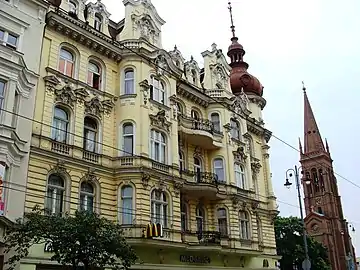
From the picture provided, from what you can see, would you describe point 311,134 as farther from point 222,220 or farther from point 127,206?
point 127,206

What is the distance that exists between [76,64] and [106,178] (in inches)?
255

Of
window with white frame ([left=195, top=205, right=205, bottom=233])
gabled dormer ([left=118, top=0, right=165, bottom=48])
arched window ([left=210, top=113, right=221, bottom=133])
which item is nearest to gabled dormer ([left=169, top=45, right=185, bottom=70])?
gabled dormer ([left=118, top=0, right=165, bottom=48])

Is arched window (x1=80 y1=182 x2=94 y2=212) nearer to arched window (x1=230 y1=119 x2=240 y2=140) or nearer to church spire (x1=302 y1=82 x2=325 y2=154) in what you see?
arched window (x1=230 y1=119 x2=240 y2=140)

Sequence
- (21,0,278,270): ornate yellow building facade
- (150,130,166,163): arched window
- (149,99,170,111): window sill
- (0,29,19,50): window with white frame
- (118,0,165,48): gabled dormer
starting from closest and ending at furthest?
1. (0,29,19,50): window with white frame
2. (21,0,278,270): ornate yellow building facade
3. (150,130,166,163): arched window
4. (149,99,170,111): window sill
5. (118,0,165,48): gabled dormer

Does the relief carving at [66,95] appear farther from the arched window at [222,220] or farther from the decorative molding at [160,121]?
the arched window at [222,220]

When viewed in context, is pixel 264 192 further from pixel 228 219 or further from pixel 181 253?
pixel 181 253

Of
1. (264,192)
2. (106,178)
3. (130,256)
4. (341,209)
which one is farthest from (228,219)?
(341,209)

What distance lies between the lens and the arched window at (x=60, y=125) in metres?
21.3

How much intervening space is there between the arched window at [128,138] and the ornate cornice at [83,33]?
444 centimetres

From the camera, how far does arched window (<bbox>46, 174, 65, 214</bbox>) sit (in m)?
20.0

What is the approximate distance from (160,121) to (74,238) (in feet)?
38.5

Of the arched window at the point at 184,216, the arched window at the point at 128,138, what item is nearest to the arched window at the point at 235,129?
the arched window at the point at 184,216

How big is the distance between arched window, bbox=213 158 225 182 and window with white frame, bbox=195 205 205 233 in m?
2.81

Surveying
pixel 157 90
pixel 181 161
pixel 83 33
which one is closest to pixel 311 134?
pixel 181 161
